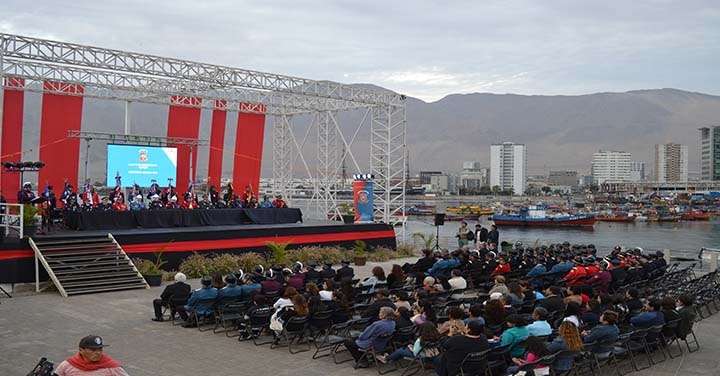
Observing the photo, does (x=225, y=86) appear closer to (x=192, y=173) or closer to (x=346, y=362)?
(x=192, y=173)

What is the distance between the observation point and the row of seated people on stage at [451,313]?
730 cm

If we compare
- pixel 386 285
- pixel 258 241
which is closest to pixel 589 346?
pixel 386 285

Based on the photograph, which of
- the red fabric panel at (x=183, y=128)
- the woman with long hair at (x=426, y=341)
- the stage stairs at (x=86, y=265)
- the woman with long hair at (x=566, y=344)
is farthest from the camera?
the red fabric panel at (x=183, y=128)

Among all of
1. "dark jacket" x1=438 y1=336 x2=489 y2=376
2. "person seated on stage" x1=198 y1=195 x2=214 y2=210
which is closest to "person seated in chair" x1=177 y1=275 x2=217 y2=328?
"dark jacket" x1=438 y1=336 x2=489 y2=376

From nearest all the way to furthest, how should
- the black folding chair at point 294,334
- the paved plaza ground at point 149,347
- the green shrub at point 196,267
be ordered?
the paved plaza ground at point 149,347, the black folding chair at point 294,334, the green shrub at point 196,267

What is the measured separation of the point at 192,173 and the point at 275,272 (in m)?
13.7

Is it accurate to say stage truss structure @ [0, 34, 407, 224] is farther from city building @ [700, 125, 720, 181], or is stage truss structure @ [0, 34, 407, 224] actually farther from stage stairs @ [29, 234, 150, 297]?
city building @ [700, 125, 720, 181]

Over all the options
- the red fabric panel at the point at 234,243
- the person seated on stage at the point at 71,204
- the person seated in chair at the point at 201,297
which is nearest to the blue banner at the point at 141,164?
the person seated on stage at the point at 71,204

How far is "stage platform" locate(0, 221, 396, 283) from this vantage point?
590 inches

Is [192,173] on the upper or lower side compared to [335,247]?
upper

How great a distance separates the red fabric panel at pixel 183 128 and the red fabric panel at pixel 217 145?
55.0 inches

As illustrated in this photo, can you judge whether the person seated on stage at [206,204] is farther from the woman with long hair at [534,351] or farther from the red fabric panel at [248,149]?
the woman with long hair at [534,351]

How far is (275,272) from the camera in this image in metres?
12.2

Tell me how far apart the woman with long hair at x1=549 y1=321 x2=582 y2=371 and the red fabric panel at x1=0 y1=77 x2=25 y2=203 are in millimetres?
18548
